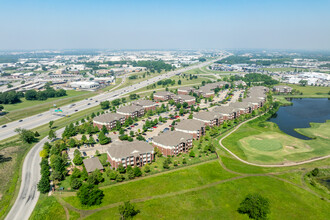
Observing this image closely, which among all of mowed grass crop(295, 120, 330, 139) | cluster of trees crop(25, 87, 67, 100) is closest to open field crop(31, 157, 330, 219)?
mowed grass crop(295, 120, 330, 139)

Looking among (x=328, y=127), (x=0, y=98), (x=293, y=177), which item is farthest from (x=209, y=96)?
(x=0, y=98)

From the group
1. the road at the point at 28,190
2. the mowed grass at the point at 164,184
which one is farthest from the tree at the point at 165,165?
the road at the point at 28,190

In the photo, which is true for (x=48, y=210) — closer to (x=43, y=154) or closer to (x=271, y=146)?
(x=43, y=154)

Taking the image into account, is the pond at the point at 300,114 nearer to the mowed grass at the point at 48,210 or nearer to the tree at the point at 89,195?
the tree at the point at 89,195

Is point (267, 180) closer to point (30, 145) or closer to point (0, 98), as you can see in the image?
point (30, 145)

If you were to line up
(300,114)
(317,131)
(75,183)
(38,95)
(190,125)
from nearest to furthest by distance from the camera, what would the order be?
(75,183) → (190,125) → (317,131) → (300,114) → (38,95)

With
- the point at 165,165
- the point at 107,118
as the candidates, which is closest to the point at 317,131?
the point at 165,165

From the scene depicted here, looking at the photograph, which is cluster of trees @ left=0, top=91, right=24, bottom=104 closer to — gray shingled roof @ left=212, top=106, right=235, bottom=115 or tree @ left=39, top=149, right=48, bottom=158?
tree @ left=39, top=149, right=48, bottom=158
